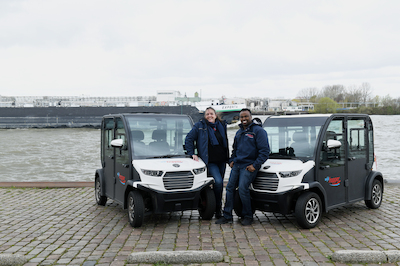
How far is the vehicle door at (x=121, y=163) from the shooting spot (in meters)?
6.31

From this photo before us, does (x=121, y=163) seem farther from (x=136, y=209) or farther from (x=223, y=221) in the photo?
(x=223, y=221)

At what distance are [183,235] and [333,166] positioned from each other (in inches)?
108

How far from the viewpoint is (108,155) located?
7.37 meters

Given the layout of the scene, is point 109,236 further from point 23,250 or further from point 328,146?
point 328,146

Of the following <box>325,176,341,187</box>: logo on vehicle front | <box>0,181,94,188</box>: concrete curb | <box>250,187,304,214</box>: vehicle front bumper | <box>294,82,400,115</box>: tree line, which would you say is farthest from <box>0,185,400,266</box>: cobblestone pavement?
<box>294,82,400,115</box>: tree line

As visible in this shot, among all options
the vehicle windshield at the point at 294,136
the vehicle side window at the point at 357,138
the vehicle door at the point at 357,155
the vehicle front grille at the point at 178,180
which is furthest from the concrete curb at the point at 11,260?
the vehicle side window at the point at 357,138

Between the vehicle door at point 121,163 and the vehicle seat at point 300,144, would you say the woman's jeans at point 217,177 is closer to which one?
the vehicle seat at point 300,144

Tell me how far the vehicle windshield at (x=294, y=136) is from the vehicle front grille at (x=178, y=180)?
1.49 m

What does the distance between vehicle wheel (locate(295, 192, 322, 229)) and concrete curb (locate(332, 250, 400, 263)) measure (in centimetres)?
132

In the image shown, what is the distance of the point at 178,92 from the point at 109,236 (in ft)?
321

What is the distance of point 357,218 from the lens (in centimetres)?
644

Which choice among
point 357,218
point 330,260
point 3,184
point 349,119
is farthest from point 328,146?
point 3,184

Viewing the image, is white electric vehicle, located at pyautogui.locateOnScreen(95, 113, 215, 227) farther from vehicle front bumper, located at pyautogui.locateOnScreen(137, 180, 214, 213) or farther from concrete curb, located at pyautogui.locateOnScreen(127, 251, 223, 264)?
concrete curb, located at pyautogui.locateOnScreen(127, 251, 223, 264)

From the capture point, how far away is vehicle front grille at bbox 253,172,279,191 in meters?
5.85
